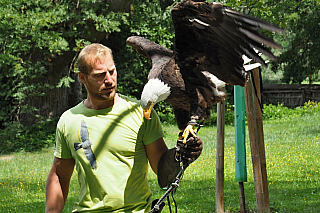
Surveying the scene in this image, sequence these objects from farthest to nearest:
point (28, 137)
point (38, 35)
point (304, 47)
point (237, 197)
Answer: point (304, 47) → point (28, 137) → point (38, 35) → point (237, 197)

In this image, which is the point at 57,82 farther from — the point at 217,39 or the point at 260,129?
the point at 217,39

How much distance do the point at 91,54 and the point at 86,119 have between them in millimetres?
369

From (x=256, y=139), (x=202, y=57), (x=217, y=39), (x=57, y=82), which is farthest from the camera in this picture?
(x=57, y=82)

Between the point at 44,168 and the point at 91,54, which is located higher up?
the point at 91,54

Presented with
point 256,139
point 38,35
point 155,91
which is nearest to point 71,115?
point 155,91

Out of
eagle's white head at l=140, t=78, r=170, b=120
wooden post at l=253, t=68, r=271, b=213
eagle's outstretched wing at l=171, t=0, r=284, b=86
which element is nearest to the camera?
eagle's outstretched wing at l=171, t=0, r=284, b=86

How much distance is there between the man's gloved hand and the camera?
2047 mm

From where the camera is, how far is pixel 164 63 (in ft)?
10.6

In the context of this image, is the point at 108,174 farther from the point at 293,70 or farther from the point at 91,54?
the point at 293,70

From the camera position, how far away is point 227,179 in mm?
6262

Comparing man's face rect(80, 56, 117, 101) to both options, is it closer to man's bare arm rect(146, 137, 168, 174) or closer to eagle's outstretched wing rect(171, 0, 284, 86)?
man's bare arm rect(146, 137, 168, 174)

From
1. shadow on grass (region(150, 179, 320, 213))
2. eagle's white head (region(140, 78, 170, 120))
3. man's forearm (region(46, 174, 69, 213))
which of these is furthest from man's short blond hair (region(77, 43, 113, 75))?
shadow on grass (region(150, 179, 320, 213))

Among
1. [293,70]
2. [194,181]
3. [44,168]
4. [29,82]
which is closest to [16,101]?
[29,82]

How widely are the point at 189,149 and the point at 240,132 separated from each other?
7.50 ft
